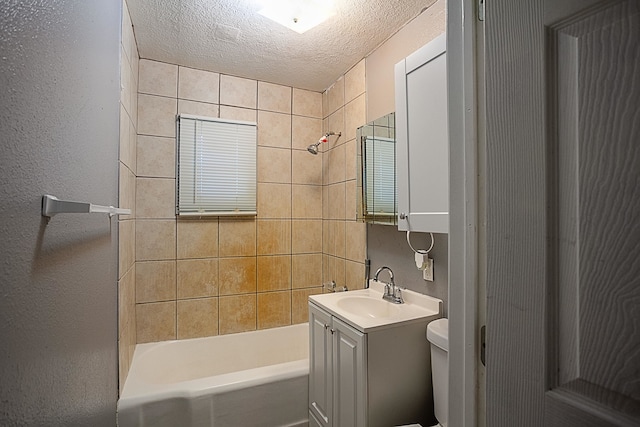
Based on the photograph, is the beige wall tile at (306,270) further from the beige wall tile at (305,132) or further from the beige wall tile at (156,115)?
the beige wall tile at (156,115)

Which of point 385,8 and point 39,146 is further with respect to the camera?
point 385,8

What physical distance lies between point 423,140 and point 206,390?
1718mm

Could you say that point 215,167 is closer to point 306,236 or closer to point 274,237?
point 274,237

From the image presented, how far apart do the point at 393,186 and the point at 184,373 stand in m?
1.96

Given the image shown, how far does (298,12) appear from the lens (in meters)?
1.68

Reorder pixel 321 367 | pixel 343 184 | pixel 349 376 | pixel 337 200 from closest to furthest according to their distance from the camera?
1. pixel 349 376
2. pixel 321 367
3. pixel 343 184
4. pixel 337 200

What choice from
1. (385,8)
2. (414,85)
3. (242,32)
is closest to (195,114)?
(242,32)

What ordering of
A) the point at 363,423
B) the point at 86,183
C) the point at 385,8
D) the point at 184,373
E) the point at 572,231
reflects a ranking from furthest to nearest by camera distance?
the point at 184,373
the point at 385,8
the point at 363,423
the point at 86,183
the point at 572,231

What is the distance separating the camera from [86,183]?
0.88m

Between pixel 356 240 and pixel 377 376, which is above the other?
pixel 356 240

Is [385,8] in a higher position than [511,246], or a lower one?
higher

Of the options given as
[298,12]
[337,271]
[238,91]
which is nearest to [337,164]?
[337,271]

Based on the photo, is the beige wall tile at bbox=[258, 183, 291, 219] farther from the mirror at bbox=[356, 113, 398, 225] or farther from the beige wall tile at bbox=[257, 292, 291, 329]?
the mirror at bbox=[356, 113, 398, 225]

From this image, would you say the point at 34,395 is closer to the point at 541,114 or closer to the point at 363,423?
the point at 541,114
